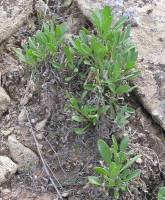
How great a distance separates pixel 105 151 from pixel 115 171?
138 millimetres

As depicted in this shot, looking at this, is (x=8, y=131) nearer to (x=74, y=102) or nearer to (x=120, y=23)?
(x=74, y=102)

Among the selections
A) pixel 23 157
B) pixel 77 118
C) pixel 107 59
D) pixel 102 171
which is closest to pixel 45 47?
pixel 107 59

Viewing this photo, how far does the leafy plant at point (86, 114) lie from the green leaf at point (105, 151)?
156mm

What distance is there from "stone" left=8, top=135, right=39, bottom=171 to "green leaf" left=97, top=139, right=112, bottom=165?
17.4 inches

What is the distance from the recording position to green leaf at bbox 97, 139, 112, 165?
8.14 feet

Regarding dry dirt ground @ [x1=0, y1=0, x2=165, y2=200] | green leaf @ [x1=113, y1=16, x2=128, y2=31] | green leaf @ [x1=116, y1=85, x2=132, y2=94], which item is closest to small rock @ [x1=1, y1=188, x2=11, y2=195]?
dry dirt ground @ [x1=0, y1=0, x2=165, y2=200]

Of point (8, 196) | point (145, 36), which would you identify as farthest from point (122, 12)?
point (8, 196)

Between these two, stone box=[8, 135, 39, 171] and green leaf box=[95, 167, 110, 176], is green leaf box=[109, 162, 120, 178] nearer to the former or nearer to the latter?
green leaf box=[95, 167, 110, 176]

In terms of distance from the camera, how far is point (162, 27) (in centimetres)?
307

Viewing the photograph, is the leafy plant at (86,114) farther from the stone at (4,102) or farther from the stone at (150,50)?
the stone at (4,102)

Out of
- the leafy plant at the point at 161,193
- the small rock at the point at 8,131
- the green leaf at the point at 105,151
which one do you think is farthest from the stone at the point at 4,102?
the leafy plant at the point at 161,193

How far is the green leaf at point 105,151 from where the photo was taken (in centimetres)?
248

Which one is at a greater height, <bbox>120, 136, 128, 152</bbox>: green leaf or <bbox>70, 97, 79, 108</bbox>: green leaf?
<bbox>70, 97, 79, 108</bbox>: green leaf

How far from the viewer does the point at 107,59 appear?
107 inches
